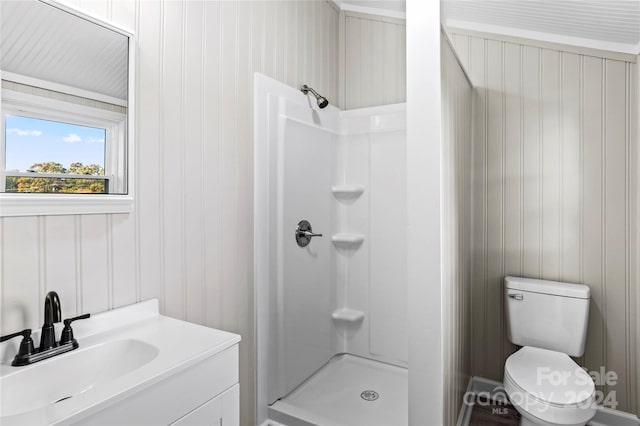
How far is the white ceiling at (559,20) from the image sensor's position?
5.89 ft

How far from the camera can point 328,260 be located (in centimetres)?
255

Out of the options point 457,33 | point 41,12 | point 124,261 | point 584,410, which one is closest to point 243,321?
point 124,261

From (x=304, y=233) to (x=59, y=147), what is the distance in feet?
4.58

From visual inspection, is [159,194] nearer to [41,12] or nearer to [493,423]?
[41,12]

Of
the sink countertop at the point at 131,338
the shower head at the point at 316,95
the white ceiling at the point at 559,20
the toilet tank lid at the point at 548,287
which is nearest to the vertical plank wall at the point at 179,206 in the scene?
the sink countertop at the point at 131,338

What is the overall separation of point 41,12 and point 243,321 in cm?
138

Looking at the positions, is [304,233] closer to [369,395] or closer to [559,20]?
[369,395]

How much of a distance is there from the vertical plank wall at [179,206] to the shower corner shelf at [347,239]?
0.92 m

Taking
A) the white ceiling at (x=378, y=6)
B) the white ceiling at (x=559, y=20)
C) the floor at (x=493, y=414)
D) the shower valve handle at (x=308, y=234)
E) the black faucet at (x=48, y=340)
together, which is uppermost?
the white ceiling at (x=378, y=6)

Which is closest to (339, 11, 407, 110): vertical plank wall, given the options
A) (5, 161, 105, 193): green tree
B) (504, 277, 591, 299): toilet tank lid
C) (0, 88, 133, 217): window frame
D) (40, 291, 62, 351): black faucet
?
(504, 277, 591, 299): toilet tank lid

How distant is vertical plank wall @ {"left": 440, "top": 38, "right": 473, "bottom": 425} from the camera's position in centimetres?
151

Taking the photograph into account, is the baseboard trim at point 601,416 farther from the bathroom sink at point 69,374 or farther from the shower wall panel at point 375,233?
the bathroom sink at point 69,374

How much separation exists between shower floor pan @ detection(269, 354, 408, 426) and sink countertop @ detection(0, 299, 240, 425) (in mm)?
1013

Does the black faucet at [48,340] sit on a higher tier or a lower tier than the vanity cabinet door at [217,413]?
higher
